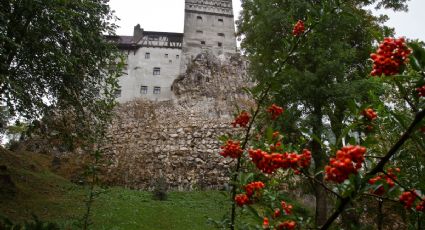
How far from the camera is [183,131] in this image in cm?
3050

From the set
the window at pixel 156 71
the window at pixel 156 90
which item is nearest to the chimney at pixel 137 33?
the window at pixel 156 71

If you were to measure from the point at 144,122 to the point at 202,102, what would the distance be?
6.10 metres

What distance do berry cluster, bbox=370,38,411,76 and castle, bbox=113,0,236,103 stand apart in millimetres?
38071

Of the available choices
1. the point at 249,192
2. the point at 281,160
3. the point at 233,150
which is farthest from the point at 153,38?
the point at 281,160

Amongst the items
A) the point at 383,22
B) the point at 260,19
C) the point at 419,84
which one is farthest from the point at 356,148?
the point at 383,22

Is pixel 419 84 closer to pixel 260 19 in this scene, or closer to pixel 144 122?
pixel 260 19

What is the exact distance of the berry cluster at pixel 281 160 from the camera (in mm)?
2457

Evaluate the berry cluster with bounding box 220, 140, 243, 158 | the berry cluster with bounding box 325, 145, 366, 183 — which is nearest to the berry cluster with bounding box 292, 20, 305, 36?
the berry cluster with bounding box 220, 140, 243, 158

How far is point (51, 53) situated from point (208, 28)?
39079 millimetres

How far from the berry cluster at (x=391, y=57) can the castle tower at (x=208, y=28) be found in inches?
1669

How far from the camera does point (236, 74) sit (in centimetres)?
3834

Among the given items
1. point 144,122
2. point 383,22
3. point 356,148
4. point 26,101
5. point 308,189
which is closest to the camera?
point 356,148

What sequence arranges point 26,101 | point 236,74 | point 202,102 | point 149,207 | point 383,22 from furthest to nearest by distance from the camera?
point 236,74, point 202,102, point 149,207, point 383,22, point 26,101

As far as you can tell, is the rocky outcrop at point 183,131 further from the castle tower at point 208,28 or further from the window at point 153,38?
the window at point 153,38
